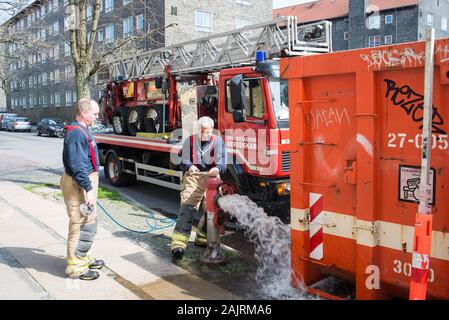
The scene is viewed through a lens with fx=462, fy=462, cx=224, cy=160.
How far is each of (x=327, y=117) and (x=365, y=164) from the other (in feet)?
1.75

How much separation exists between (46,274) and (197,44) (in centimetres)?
598

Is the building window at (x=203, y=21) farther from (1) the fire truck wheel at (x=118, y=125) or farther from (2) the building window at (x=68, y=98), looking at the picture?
(1) the fire truck wheel at (x=118, y=125)

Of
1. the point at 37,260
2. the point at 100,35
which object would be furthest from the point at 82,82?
the point at 100,35

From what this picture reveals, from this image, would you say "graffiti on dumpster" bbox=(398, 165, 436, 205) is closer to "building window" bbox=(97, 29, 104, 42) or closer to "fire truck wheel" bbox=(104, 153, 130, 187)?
"fire truck wheel" bbox=(104, 153, 130, 187)

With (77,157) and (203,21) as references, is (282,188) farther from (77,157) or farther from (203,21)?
(203,21)

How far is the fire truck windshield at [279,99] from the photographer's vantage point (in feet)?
22.0

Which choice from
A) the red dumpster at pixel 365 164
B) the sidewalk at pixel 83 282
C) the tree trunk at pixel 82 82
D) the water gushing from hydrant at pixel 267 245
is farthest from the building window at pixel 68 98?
the red dumpster at pixel 365 164

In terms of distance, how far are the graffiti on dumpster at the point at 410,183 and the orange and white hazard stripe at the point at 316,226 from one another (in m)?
0.73

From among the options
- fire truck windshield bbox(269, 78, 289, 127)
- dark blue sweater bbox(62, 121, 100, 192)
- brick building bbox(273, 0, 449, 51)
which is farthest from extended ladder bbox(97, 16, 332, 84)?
brick building bbox(273, 0, 449, 51)

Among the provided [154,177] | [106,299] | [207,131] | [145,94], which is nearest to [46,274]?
[106,299]

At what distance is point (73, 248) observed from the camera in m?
4.73

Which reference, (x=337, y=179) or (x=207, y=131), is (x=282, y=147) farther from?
(x=337, y=179)

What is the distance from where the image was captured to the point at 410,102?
320 centimetres

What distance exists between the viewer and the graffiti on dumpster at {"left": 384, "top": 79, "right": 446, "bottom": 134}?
307 cm
